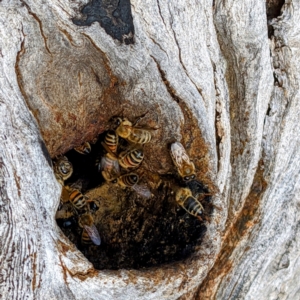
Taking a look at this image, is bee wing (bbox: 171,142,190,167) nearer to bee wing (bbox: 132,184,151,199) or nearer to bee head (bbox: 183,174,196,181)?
bee head (bbox: 183,174,196,181)

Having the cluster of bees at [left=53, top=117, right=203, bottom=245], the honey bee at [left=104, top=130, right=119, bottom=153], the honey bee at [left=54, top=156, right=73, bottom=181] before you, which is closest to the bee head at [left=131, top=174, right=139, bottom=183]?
the cluster of bees at [left=53, top=117, right=203, bottom=245]

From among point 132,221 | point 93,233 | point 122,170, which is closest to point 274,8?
point 122,170

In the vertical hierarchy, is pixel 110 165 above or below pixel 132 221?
above

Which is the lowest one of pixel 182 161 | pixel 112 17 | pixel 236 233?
pixel 236 233

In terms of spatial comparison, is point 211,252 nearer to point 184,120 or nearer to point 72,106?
point 184,120

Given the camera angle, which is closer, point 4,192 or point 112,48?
point 4,192

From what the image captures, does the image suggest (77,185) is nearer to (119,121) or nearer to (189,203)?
(119,121)

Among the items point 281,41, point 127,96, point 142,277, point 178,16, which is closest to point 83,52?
point 127,96
